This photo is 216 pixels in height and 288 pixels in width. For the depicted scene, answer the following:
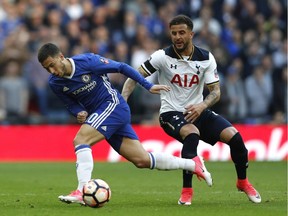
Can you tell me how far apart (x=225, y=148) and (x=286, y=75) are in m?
3.43

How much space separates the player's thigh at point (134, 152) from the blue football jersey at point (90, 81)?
565mm

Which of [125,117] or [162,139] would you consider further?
[162,139]

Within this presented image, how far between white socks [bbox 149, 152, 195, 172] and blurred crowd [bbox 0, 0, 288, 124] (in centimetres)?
1054

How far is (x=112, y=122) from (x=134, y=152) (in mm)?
520

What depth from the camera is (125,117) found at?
11430 millimetres

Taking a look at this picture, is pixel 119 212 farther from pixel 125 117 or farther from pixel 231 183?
pixel 231 183

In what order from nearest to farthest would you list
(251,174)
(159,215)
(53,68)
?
(159,215) → (53,68) → (251,174)

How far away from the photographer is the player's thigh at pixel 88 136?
11.1 meters

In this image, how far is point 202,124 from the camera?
39.3 feet

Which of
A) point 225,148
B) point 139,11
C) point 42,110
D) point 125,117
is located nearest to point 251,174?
point 225,148

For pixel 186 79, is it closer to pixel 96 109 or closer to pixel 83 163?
pixel 96 109

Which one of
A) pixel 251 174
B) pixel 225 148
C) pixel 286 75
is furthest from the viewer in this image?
pixel 286 75

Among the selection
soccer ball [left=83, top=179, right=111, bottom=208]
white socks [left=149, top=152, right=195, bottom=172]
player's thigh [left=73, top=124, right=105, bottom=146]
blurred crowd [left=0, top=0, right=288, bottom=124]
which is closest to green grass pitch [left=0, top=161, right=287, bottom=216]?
soccer ball [left=83, top=179, right=111, bottom=208]

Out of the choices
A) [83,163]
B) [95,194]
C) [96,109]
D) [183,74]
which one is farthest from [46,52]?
[183,74]
